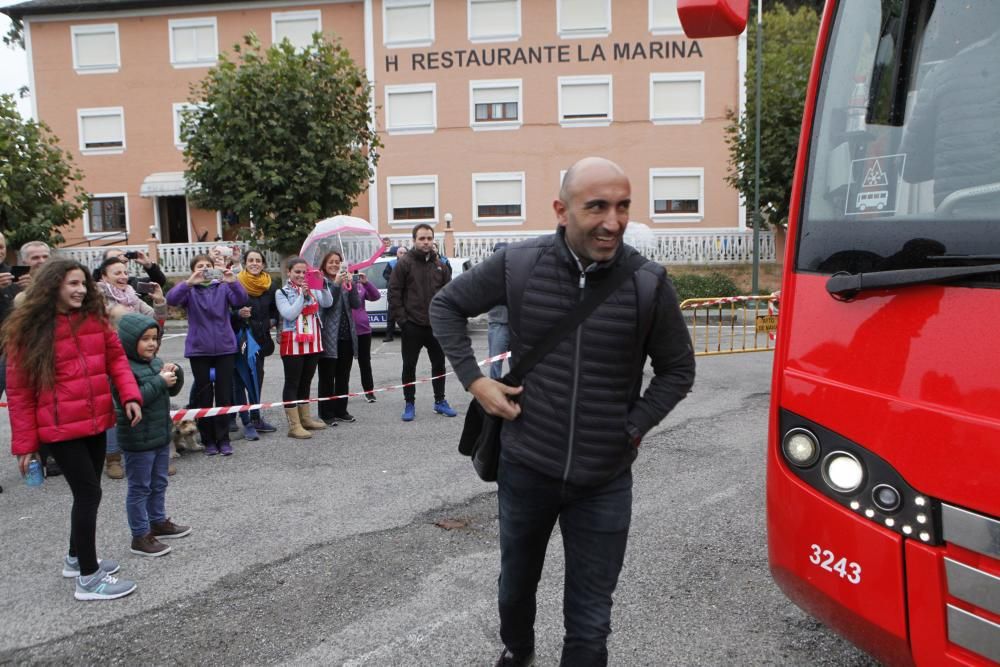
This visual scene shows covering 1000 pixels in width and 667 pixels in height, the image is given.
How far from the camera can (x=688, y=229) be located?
28.1 meters

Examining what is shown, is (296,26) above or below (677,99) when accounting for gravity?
above

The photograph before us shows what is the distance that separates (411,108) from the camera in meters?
29.3

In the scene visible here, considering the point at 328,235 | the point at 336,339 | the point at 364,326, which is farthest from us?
the point at 364,326

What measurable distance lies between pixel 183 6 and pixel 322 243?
Answer: 86.1 ft

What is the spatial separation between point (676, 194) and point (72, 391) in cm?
2690

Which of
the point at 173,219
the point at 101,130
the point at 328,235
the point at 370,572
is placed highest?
the point at 101,130

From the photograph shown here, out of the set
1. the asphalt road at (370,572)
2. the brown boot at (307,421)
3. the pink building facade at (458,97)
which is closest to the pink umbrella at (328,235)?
the brown boot at (307,421)

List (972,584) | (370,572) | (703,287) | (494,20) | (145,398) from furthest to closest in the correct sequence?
(494,20)
(703,287)
(145,398)
(370,572)
(972,584)

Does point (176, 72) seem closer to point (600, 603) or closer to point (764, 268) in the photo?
point (764, 268)

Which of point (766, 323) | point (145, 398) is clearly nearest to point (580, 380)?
point (145, 398)

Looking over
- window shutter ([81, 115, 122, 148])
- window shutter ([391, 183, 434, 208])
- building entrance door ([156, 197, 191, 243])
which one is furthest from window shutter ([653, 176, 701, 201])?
window shutter ([81, 115, 122, 148])

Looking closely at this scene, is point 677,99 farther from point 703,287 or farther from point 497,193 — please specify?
point 703,287

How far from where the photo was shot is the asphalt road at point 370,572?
3.30m

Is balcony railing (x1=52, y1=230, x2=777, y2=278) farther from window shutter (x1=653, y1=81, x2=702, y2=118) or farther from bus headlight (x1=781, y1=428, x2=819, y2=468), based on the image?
bus headlight (x1=781, y1=428, x2=819, y2=468)
